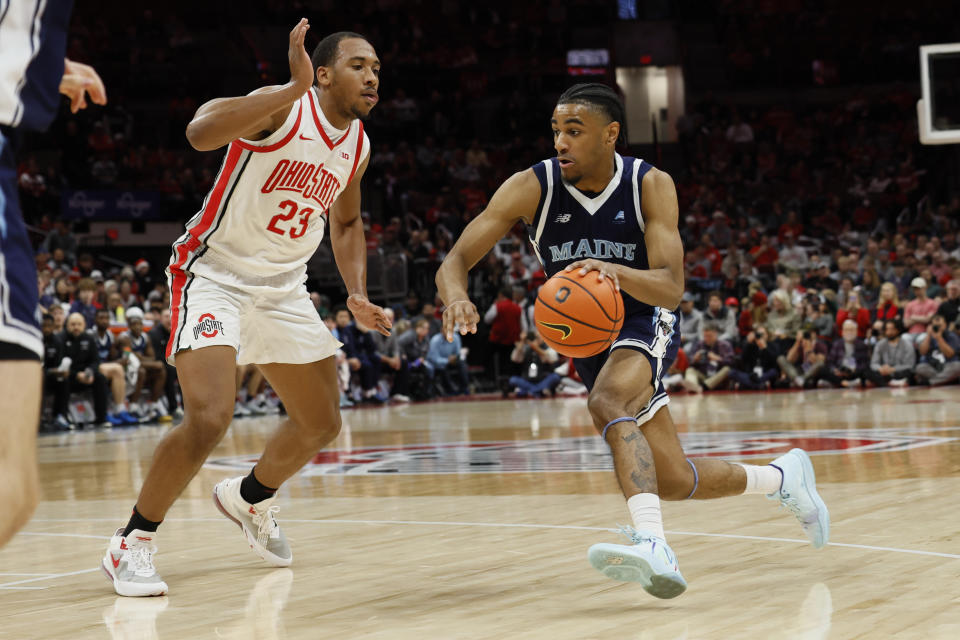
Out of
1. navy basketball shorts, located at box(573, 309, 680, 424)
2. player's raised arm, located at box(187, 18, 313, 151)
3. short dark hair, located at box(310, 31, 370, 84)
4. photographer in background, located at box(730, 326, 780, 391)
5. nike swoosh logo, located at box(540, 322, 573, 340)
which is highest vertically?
short dark hair, located at box(310, 31, 370, 84)

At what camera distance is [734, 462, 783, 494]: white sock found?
5.06 m

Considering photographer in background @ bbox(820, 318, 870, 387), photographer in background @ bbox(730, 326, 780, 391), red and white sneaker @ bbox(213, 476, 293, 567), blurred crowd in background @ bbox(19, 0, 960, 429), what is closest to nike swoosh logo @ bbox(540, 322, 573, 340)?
red and white sneaker @ bbox(213, 476, 293, 567)

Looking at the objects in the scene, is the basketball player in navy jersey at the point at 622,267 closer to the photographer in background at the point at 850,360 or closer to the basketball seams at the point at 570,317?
the basketball seams at the point at 570,317

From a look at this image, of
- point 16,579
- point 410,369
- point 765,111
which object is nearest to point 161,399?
point 410,369

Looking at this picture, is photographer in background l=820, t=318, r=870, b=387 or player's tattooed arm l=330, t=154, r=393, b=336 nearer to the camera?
player's tattooed arm l=330, t=154, r=393, b=336

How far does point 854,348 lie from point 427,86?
1440cm

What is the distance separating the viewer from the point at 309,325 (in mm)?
5250

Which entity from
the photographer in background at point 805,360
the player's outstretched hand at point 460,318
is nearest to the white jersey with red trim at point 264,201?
the player's outstretched hand at point 460,318

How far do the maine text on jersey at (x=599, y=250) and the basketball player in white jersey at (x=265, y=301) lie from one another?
36.2 inches

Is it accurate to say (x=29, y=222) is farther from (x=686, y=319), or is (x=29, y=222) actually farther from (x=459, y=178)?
(x=686, y=319)

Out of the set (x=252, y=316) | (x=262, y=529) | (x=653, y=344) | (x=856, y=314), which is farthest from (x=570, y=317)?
(x=856, y=314)

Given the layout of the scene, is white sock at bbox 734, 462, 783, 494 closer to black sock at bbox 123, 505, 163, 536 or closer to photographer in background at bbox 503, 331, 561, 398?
black sock at bbox 123, 505, 163, 536

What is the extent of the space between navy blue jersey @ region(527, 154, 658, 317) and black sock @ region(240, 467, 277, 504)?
161 cm

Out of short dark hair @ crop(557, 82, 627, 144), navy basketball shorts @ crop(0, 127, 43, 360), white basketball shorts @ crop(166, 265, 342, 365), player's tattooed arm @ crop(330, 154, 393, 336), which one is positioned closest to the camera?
navy basketball shorts @ crop(0, 127, 43, 360)
